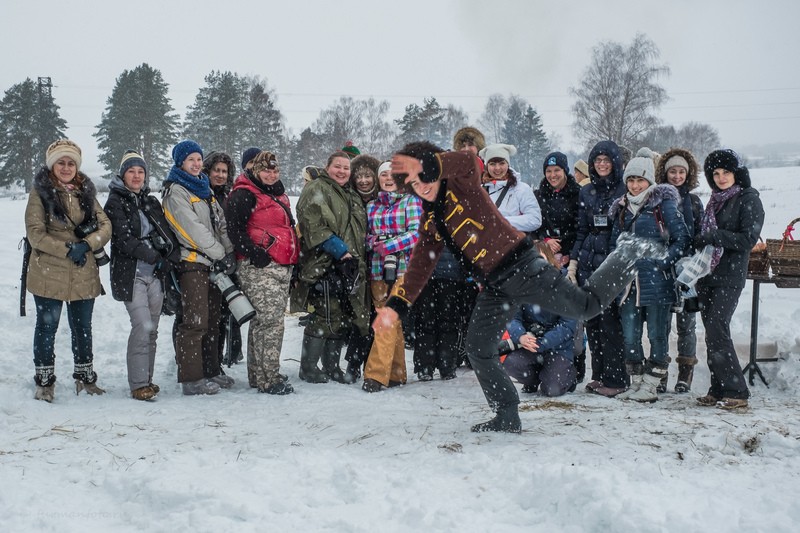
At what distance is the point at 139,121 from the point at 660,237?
1641 inches

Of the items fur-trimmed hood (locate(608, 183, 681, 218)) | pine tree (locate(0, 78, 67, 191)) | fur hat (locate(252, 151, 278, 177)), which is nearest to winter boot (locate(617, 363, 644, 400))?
fur-trimmed hood (locate(608, 183, 681, 218))

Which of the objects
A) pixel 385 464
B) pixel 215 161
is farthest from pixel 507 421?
pixel 215 161

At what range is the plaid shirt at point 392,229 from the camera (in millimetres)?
6031

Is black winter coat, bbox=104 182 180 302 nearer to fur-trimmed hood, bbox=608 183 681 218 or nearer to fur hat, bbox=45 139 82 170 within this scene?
fur hat, bbox=45 139 82 170

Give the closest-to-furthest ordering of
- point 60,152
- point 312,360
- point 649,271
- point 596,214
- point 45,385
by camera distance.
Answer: point 45,385
point 60,152
point 649,271
point 596,214
point 312,360

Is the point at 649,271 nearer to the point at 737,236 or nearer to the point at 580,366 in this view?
the point at 737,236

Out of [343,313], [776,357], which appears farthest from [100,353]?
[776,357]

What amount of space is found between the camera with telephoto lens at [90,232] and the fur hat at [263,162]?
4.99ft

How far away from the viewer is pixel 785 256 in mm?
5992

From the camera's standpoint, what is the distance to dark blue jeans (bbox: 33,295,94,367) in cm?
509

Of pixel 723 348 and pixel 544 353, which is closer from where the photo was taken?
pixel 723 348

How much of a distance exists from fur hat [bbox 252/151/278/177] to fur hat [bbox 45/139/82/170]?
5.24 feet

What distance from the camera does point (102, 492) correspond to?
3.12 meters

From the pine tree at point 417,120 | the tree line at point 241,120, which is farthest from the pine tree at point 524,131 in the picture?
the pine tree at point 417,120
